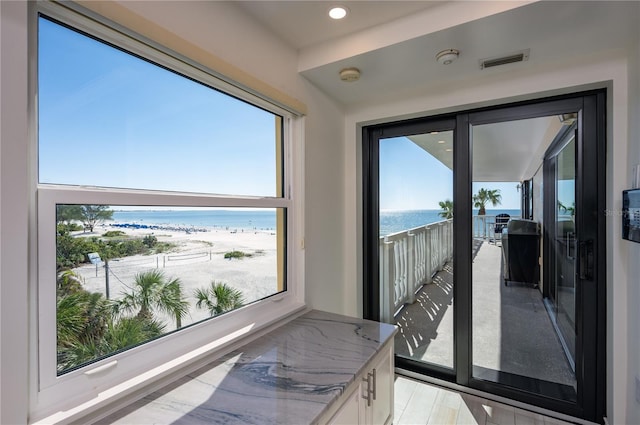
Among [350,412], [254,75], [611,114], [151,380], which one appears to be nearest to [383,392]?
[350,412]

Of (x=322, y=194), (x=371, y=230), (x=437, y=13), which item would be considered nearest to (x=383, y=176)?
(x=371, y=230)

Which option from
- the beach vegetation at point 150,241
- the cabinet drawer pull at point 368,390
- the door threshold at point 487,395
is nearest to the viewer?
the beach vegetation at point 150,241

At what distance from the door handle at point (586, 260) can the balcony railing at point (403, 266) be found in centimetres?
95

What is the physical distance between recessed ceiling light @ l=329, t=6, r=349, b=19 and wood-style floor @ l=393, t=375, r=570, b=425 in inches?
96.8

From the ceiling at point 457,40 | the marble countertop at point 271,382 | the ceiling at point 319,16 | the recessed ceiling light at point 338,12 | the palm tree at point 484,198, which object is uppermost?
the ceiling at point 319,16

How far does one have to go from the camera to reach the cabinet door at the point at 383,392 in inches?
62.0

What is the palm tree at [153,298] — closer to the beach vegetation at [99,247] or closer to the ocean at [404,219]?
the beach vegetation at [99,247]

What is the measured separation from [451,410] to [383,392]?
731mm

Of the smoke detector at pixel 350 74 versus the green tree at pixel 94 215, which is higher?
the smoke detector at pixel 350 74

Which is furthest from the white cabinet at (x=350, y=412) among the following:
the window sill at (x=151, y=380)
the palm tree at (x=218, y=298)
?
the palm tree at (x=218, y=298)

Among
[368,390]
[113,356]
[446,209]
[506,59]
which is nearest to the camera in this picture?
[113,356]

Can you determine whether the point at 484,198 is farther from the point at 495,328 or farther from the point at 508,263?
the point at 495,328

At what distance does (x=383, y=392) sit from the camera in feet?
5.57

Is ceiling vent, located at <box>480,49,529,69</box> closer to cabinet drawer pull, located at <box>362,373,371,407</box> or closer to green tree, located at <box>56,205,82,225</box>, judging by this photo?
cabinet drawer pull, located at <box>362,373,371,407</box>
